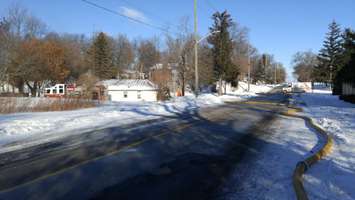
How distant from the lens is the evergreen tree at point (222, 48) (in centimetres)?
5881

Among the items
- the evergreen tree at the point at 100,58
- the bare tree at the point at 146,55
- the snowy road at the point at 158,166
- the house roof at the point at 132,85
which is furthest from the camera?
the bare tree at the point at 146,55

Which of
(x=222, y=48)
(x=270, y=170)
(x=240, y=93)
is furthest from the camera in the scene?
(x=240, y=93)

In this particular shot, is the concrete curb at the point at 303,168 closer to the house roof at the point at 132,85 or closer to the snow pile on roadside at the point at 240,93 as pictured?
the snow pile on roadside at the point at 240,93

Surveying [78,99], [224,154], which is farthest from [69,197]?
[78,99]

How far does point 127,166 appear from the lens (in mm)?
7633

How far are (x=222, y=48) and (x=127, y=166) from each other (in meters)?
52.8

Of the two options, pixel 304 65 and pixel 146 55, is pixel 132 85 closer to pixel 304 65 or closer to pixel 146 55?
pixel 146 55

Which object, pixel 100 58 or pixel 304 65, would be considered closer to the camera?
pixel 100 58

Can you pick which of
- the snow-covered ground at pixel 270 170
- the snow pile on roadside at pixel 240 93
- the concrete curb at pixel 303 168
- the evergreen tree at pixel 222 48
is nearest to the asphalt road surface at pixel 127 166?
the snow-covered ground at pixel 270 170

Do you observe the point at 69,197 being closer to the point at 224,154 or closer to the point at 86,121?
the point at 224,154

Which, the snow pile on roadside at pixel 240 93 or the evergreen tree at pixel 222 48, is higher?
the evergreen tree at pixel 222 48

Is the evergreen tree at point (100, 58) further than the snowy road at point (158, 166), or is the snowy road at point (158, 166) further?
the evergreen tree at point (100, 58)

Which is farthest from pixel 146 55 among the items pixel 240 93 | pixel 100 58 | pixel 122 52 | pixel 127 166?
pixel 127 166

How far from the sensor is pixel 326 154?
8.77m
